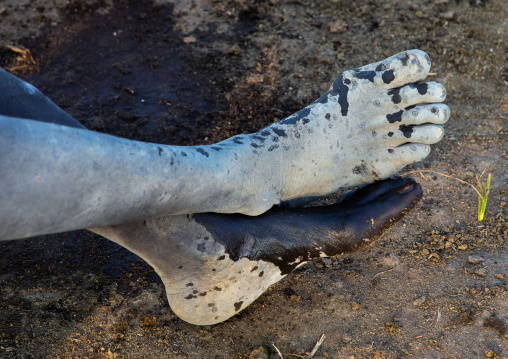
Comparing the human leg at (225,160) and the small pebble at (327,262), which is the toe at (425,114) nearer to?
the human leg at (225,160)

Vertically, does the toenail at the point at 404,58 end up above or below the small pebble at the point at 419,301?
above

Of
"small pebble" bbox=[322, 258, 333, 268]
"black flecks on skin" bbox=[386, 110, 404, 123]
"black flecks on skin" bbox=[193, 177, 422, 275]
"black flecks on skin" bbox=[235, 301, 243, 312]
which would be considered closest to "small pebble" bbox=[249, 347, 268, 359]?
"black flecks on skin" bbox=[235, 301, 243, 312]

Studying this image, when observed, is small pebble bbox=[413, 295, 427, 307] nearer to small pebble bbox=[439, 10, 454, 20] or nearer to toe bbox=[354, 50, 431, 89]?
toe bbox=[354, 50, 431, 89]

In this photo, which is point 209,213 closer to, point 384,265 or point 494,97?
point 384,265

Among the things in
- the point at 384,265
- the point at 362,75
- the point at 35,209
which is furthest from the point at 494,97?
the point at 35,209

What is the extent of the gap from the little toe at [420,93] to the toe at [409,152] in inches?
5.2

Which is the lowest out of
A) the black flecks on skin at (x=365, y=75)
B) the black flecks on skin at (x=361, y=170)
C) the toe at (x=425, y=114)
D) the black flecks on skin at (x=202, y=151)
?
the black flecks on skin at (x=361, y=170)

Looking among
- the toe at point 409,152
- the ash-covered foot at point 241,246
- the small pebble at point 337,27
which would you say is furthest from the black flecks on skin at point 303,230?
the small pebble at point 337,27

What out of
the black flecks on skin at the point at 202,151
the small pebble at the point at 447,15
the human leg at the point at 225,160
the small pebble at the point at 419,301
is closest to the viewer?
the human leg at the point at 225,160

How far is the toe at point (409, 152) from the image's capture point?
1.53 meters

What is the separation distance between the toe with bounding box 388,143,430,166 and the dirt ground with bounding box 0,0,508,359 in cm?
26

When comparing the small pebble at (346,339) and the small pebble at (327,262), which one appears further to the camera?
the small pebble at (327,262)

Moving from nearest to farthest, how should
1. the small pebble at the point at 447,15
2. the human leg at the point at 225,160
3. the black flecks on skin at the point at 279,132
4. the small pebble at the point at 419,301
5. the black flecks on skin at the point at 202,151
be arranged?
the human leg at the point at 225,160 → the black flecks on skin at the point at 202,151 → the small pebble at the point at 419,301 → the black flecks on skin at the point at 279,132 → the small pebble at the point at 447,15

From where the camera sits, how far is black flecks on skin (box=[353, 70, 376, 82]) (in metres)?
1.54
